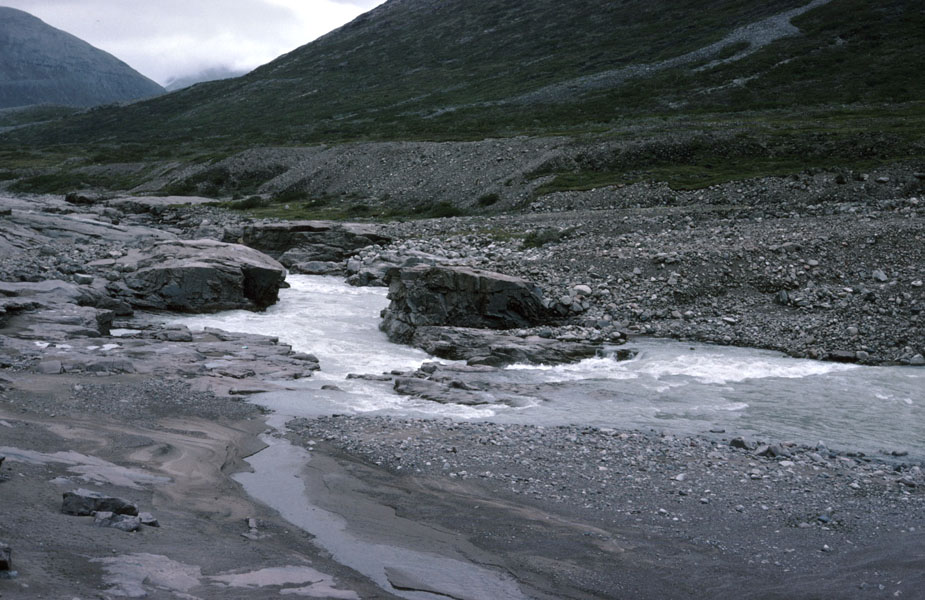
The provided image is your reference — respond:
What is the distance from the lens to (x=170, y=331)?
2539 cm

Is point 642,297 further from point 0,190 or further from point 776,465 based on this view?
point 0,190

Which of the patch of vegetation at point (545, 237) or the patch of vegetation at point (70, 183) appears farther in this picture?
the patch of vegetation at point (70, 183)

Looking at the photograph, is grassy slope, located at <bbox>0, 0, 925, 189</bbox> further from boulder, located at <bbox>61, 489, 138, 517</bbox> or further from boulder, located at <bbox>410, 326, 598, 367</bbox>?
boulder, located at <bbox>61, 489, 138, 517</bbox>

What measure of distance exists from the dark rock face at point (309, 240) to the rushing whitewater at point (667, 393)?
14.2 meters

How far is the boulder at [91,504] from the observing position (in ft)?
35.2

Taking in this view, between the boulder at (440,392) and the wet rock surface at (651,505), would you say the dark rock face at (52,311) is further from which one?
the wet rock surface at (651,505)

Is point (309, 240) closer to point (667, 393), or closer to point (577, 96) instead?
point (667, 393)

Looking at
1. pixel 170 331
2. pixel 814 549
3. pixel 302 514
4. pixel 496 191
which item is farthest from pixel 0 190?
pixel 814 549

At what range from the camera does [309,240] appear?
143 ft

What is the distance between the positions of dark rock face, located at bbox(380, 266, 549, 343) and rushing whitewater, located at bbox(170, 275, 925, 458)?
6.33 ft

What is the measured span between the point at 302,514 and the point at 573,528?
15.6 feet

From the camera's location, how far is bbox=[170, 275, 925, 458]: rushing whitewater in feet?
60.7

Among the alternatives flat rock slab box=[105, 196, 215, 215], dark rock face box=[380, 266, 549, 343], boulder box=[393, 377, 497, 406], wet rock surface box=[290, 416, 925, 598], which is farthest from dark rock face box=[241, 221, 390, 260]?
wet rock surface box=[290, 416, 925, 598]

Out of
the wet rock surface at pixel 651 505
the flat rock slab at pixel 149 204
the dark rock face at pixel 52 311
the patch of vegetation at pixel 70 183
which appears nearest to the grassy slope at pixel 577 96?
the patch of vegetation at pixel 70 183
